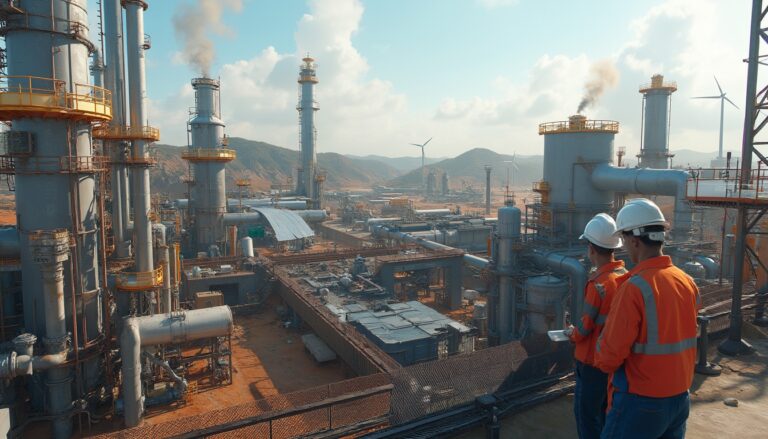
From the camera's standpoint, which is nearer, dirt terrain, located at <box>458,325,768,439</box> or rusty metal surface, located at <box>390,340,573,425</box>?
dirt terrain, located at <box>458,325,768,439</box>

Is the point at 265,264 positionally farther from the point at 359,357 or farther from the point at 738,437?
the point at 738,437

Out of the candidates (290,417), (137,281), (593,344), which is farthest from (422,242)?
(593,344)

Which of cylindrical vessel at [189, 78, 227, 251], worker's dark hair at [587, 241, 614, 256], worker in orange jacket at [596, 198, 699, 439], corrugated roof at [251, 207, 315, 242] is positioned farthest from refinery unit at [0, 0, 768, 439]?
corrugated roof at [251, 207, 315, 242]

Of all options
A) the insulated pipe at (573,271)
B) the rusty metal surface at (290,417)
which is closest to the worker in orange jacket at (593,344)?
the rusty metal surface at (290,417)

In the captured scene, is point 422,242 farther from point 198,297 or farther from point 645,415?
point 645,415

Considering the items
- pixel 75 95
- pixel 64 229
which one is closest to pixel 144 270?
pixel 64 229

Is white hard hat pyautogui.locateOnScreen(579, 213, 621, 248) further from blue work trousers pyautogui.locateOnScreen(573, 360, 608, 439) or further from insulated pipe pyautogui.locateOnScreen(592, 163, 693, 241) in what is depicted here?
insulated pipe pyautogui.locateOnScreen(592, 163, 693, 241)
